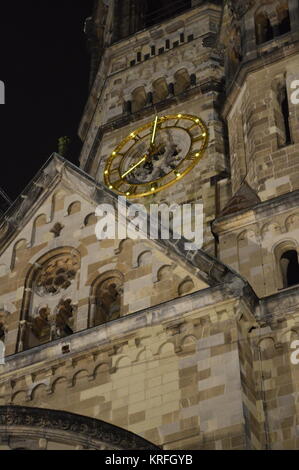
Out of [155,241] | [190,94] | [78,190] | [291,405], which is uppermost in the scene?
[190,94]

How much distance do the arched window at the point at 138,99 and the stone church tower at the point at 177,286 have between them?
167cm

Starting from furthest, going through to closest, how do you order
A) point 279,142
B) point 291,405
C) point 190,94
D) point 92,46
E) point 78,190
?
point 92,46, point 190,94, point 279,142, point 78,190, point 291,405

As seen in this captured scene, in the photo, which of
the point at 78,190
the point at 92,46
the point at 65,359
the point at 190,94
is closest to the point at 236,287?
the point at 65,359

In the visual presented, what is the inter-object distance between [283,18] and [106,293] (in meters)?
10.3

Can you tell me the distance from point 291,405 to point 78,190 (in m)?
6.68

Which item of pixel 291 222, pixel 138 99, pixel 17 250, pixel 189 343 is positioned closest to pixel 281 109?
pixel 291 222

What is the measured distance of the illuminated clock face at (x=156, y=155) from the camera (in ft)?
97.5

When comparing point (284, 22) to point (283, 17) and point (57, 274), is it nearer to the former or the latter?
point (283, 17)

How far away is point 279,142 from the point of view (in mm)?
25641

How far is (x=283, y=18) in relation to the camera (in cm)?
2944

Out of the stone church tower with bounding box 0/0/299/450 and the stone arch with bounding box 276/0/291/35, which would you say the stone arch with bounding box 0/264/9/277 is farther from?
the stone arch with bounding box 276/0/291/35

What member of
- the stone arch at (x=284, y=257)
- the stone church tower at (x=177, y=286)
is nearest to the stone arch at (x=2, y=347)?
the stone church tower at (x=177, y=286)

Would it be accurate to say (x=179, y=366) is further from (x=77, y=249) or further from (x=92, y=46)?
(x=92, y=46)

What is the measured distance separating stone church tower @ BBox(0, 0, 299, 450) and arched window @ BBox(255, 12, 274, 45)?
0.05 m
